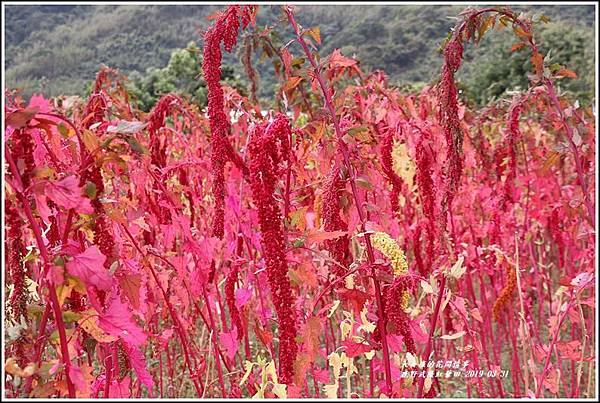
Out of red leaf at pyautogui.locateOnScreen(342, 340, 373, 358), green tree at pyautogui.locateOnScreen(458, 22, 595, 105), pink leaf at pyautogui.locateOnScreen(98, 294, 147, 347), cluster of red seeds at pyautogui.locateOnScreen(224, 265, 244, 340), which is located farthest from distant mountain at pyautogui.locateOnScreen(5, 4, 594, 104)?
pink leaf at pyautogui.locateOnScreen(98, 294, 147, 347)

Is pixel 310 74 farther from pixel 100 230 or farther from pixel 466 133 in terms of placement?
pixel 466 133

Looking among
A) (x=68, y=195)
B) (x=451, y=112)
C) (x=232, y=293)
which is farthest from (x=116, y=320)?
(x=451, y=112)

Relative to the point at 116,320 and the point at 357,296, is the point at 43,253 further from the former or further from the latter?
the point at 357,296

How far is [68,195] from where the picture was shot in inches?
32.0

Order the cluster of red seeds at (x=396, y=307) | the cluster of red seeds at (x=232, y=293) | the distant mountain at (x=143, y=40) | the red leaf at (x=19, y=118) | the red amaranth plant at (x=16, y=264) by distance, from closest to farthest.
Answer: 1. the red leaf at (x=19, y=118)
2. the red amaranth plant at (x=16, y=264)
3. the cluster of red seeds at (x=396, y=307)
4. the cluster of red seeds at (x=232, y=293)
5. the distant mountain at (x=143, y=40)

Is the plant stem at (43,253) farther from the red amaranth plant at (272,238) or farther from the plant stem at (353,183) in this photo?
the plant stem at (353,183)

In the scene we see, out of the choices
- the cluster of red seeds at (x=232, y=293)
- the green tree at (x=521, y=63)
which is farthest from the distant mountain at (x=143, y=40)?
the cluster of red seeds at (x=232, y=293)

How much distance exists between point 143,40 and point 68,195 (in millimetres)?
16125

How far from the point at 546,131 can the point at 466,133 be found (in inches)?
124

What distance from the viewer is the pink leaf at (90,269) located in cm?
83

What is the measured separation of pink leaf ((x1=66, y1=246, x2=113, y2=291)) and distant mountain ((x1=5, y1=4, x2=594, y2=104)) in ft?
43.8

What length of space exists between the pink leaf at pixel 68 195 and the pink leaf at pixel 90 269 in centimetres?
6

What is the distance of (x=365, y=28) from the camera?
757 inches

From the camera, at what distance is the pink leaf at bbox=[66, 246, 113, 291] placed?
83 cm
